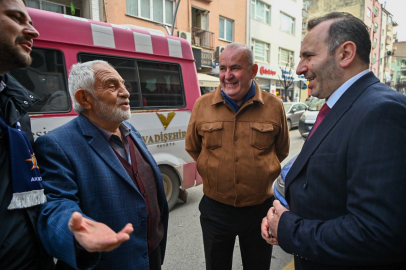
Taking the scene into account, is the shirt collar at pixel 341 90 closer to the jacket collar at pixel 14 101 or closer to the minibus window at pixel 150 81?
the jacket collar at pixel 14 101

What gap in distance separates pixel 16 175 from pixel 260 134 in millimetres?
1625

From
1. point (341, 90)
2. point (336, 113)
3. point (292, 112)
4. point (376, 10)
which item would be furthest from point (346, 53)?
point (376, 10)

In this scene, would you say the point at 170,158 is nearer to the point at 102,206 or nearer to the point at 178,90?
the point at 178,90

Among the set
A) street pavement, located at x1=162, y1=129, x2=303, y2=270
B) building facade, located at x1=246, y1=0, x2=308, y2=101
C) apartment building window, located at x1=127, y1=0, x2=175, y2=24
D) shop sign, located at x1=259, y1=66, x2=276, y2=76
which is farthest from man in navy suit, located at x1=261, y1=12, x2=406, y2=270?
shop sign, located at x1=259, y1=66, x2=276, y2=76

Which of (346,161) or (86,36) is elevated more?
(86,36)

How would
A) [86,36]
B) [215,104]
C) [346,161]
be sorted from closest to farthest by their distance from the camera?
[346,161] → [215,104] → [86,36]

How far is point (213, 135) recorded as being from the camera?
2166mm

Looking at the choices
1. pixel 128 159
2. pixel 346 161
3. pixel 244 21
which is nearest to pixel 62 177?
pixel 128 159

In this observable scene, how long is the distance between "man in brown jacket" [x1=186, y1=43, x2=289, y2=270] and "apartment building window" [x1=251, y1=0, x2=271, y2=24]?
19.1m

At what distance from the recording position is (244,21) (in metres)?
18.2

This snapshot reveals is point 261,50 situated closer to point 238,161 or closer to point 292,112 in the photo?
point 292,112

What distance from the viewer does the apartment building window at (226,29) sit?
55.8 ft

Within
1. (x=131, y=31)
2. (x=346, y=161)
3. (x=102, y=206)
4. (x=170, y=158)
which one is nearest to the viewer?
(x=346, y=161)

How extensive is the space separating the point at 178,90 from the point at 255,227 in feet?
9.19
